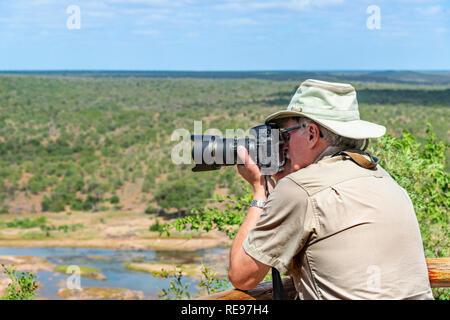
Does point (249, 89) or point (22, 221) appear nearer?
point (22, 221)

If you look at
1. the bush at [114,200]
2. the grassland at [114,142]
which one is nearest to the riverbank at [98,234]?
the grassland at [114,142]

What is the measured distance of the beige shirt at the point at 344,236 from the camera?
5.18 ft

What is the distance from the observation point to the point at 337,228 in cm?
158

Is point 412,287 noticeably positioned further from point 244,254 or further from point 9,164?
point 9,164

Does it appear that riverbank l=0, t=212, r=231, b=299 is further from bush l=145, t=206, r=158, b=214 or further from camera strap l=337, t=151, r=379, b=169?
camera strap l=337, t=151, r=379, b=169

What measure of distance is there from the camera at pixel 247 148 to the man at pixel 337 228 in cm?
24

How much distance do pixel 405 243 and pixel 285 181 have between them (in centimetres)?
41

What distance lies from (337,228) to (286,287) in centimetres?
61

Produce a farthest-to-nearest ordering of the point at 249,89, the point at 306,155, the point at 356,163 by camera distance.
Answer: the point at 249,89 → the point at 306,155 → the point at 356,163

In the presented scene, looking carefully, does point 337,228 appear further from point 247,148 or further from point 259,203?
point 247,148

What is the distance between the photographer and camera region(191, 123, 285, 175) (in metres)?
2.03

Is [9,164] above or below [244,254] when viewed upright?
below

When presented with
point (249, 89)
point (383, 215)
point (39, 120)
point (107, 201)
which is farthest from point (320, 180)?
point (249, 89)

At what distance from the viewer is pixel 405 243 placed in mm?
1629
